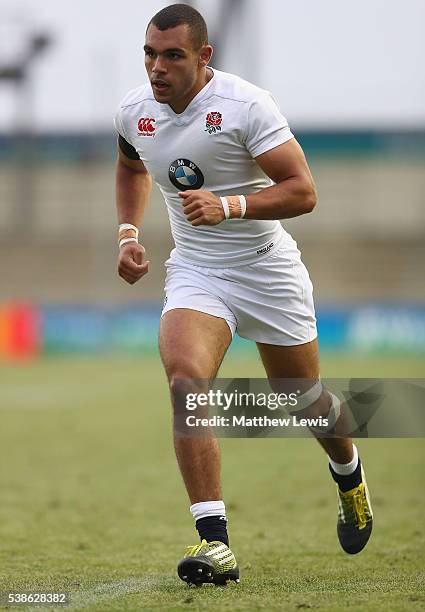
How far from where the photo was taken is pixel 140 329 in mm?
25375

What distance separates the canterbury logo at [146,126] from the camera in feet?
17.4

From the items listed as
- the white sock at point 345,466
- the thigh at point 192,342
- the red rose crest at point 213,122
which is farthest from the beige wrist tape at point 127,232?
the white sock at point 345,466

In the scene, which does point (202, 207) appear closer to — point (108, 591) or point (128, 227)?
point (128, 227)

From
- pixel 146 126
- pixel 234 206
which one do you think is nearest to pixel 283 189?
pixel 234 206

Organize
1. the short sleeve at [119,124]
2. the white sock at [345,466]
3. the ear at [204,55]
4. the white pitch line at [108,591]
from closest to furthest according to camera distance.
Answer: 1. the white pitch line at [108,591]
2. the ear at [204,55]
3. the short sleeve at [119,124]
4. the white sock at [345,466]

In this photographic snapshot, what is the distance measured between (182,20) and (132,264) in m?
1.06

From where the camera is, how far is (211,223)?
4.82 metres

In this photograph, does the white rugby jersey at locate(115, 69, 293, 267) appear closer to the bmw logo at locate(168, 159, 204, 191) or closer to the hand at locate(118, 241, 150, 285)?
the bmw logo at locate(168, 159, 204, 191)

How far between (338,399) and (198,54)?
5.32 feet

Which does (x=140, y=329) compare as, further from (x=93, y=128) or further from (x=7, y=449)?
(x=7, y=449)

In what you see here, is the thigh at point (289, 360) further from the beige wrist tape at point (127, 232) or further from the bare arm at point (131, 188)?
the bare arm at point (131, 188)

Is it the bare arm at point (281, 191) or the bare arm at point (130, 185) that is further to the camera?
the bare arm at point (130, 185)

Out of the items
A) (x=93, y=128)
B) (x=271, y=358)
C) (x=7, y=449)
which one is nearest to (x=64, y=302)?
(x=93, y=128)

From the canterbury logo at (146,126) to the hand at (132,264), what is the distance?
506mm
